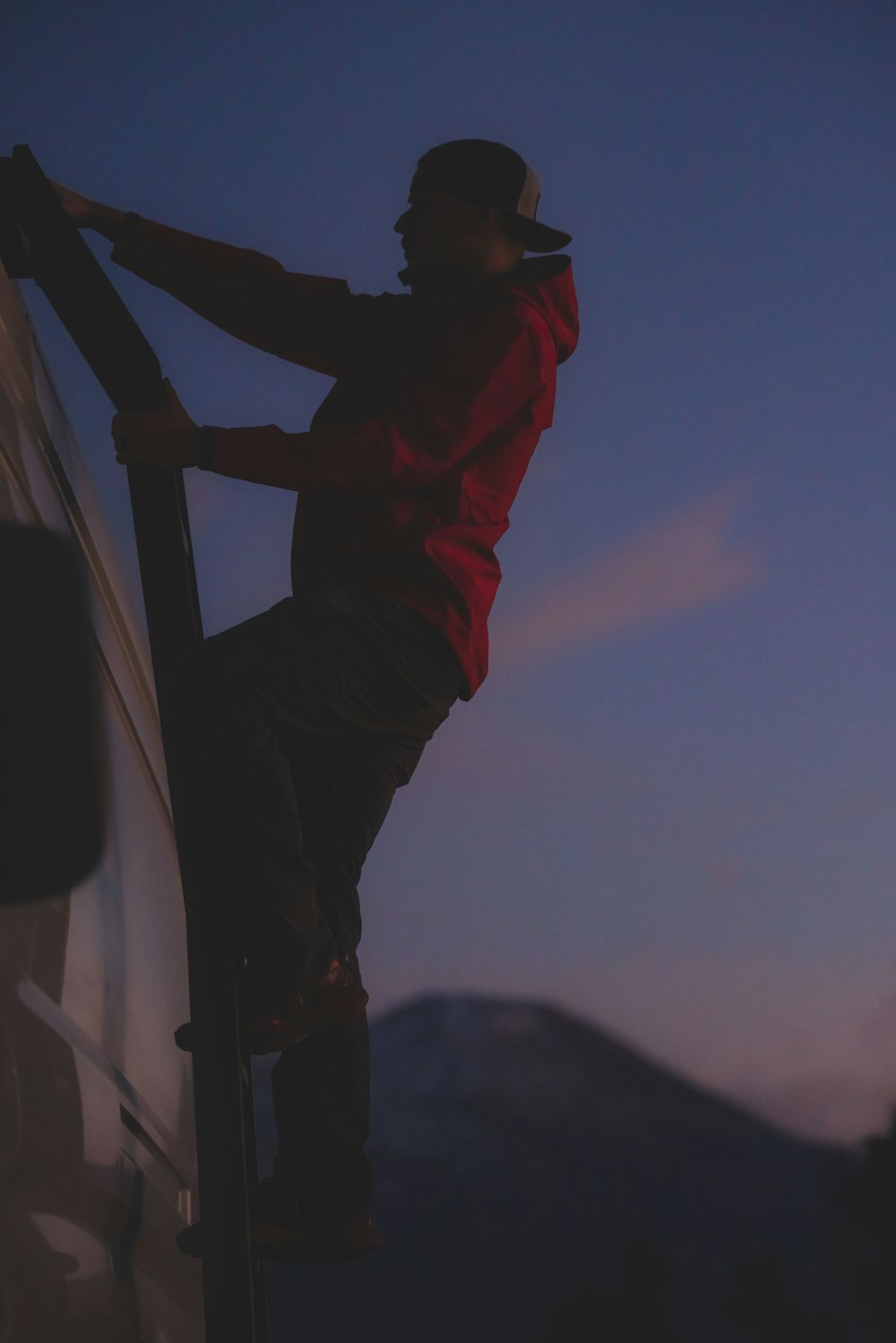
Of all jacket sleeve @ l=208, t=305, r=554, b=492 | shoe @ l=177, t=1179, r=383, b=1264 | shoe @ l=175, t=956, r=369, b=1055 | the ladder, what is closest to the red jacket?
jacket sleeve @ l=208, t=305, r=554, b=492

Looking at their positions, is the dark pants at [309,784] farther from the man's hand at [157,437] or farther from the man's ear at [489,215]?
the man's ear at [489,215]

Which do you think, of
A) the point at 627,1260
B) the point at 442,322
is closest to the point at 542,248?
the point at 442,322

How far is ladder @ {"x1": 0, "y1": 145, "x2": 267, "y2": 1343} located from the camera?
1204 millimetres

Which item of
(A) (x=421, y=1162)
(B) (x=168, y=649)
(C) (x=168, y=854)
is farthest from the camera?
(A) (x=421, y=1162)

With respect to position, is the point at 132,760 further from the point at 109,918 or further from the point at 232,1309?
the point at 232,1309

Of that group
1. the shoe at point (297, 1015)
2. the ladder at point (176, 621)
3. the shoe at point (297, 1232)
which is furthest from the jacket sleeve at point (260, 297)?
the shoe at point (297, 1232)

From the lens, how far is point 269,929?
4.22ft

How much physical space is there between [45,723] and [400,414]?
57cm

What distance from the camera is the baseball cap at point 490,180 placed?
1.52 metres

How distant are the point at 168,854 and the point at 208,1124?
1.27 ft

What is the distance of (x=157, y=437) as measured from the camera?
3.99 ft

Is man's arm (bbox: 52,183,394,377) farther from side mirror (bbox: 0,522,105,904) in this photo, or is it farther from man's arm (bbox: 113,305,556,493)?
side mirror (bbox: 0,522,105,904)

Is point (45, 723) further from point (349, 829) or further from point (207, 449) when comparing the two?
point (349, 829)

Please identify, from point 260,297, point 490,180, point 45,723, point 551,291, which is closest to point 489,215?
point 490,180
